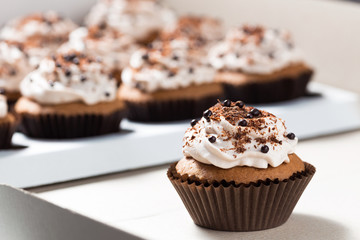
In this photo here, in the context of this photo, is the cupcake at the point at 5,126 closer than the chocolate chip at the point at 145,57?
Yes

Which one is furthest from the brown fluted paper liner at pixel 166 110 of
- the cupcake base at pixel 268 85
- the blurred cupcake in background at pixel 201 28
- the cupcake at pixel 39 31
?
the cupcake at pixel 39 31

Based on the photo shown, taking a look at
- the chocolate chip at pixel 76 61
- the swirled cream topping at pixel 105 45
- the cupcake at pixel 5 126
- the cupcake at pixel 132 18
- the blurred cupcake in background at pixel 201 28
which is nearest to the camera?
the cupcake at pixel 5 126

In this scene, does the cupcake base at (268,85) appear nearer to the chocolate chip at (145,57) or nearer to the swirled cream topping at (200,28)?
the chocolate chip at (145,57)

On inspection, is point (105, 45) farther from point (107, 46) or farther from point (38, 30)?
point (38, 30)

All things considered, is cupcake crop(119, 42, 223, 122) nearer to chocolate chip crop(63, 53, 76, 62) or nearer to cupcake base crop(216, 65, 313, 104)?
cupcake base crop(216, 65, 313, 104)

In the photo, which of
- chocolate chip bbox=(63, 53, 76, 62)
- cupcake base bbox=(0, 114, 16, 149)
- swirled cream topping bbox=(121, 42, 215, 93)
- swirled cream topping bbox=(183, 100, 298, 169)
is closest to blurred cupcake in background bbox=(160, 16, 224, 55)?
swirled cream topping bbox=(121, 42, 215, 93)

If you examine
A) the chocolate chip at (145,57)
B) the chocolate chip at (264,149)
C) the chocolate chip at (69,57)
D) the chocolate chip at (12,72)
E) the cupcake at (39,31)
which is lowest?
the chocolate chip at (12,72)
